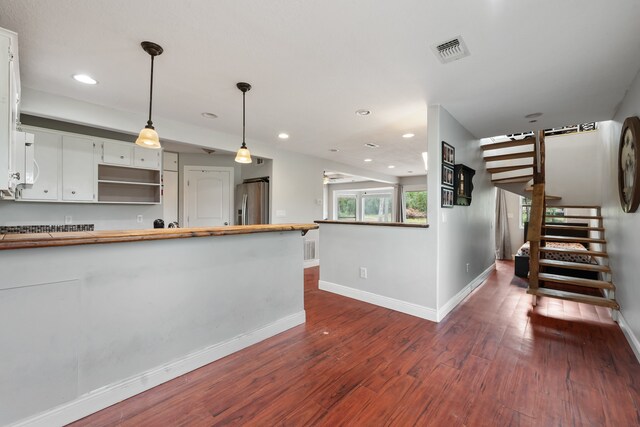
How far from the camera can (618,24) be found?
1.67m

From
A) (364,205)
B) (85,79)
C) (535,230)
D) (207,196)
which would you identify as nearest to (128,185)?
(207,196)

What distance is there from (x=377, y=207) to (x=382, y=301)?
7015 mm

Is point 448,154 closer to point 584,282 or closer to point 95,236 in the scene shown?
point 584,282

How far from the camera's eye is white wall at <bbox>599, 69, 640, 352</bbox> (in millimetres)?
2350

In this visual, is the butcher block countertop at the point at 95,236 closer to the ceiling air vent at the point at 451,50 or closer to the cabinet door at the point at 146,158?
the ceiling air vent at the point at 451,50

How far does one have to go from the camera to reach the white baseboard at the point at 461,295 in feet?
10.0

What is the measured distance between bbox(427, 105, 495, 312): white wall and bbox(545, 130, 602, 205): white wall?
1457mm

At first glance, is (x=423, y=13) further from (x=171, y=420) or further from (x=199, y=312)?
(x=171, y=420)

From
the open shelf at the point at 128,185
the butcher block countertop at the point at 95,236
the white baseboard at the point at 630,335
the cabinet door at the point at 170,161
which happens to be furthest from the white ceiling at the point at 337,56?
the white baseboard at the point at 630,335

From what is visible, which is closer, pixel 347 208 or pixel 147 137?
pixel 147 137

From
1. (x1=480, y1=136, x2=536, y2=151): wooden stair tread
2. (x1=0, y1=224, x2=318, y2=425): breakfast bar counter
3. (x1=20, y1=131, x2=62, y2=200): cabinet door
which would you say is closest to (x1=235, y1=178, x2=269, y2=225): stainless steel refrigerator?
(x1=0, y1=224, x2=318, y2=425): breakfast bar counter

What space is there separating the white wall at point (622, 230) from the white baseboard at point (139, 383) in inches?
129

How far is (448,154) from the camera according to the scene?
312cm

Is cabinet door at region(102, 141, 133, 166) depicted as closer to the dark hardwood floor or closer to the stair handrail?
the dark hardwood floor
